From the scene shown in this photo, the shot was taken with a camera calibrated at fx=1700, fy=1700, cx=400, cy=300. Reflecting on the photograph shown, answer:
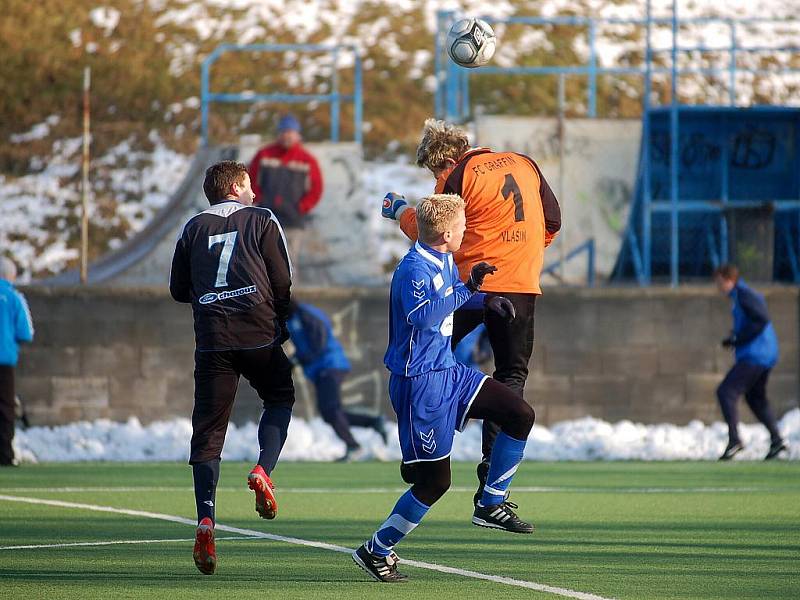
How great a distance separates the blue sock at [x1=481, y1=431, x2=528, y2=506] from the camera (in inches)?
345

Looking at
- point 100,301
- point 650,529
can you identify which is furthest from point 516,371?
point 100,301

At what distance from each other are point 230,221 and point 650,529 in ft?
10.6

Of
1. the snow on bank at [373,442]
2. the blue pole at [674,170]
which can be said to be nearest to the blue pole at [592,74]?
the blue pole at [674,170]

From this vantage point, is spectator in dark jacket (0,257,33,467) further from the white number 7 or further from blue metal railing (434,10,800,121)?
the white number 7

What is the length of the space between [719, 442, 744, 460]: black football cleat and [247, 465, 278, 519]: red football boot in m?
9.16

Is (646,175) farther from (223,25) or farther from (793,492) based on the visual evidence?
A: (223,25)

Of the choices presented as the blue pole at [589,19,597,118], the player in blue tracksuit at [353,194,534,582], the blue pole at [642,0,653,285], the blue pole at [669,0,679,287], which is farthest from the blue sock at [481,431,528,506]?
the blue pole at [589,19,597,118]

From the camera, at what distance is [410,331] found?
25.5ft

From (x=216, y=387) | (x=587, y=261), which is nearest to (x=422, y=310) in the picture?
(x=216, y=387)

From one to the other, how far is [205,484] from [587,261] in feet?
42.8

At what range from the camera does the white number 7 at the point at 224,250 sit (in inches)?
327

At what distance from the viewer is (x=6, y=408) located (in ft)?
51.0

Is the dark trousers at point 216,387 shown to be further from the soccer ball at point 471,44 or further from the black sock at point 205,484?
the soccer ball at point 471,44

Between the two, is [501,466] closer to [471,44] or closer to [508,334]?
[508,334]
